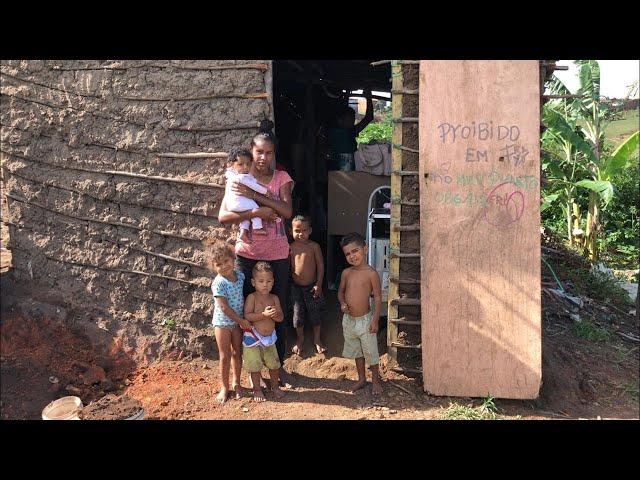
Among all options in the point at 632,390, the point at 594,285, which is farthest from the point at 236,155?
the point at 594,285

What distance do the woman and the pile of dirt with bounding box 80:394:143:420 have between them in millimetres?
1087

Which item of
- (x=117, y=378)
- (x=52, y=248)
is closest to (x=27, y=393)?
(x=117, y=378)

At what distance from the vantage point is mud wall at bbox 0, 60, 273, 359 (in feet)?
13.9

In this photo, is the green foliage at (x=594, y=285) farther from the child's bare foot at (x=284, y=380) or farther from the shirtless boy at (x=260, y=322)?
the shirtless boy at (x=260, y=322)

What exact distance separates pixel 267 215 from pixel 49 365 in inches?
91.8

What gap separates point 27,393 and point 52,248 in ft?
4.22

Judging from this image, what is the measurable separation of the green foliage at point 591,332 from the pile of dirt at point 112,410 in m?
4.21

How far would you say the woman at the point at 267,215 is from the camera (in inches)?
144

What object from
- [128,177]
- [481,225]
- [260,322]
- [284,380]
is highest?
[128,177]

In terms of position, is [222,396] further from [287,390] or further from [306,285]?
[306,285]

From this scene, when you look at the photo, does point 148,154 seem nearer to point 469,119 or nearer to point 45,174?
point 45,174

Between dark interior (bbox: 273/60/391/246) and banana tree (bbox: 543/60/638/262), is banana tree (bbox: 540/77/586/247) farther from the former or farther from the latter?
dark interior (bbox: 273/60/391/246)

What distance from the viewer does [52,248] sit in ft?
15.3

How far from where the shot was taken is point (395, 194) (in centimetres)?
400
